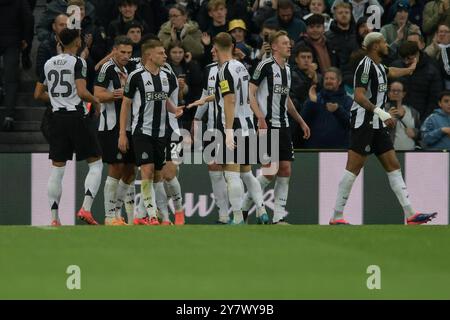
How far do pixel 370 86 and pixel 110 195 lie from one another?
3196mm

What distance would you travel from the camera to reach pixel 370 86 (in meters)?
16.7

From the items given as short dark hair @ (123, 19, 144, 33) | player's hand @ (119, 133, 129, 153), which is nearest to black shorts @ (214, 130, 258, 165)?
player's hand @ (119, 133, 129, 153)

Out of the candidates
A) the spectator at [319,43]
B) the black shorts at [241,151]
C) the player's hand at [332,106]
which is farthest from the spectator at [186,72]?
the black shorts at [241,151]

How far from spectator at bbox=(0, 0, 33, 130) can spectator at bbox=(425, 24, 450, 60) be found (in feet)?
18.7

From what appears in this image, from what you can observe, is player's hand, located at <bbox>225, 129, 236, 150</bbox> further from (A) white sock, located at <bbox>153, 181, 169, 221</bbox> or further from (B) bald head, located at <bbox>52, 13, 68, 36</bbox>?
(B) bald head, located at <bbox>52, 13, 68, 36</bbox>

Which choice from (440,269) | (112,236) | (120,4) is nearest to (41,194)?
(120,4)

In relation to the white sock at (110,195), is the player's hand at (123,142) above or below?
above

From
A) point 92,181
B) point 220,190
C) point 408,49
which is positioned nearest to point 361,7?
point 408,49

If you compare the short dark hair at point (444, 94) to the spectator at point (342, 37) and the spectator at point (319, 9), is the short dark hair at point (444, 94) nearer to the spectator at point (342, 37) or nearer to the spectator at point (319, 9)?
the spectator at point (342, 37)

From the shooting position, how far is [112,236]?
14.4 m

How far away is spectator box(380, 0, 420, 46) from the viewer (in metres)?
21.4

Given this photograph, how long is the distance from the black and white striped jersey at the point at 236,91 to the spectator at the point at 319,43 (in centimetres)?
Result: 390

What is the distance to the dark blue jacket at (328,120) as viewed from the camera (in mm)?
19703

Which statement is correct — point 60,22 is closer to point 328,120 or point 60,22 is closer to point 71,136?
point 71,136
